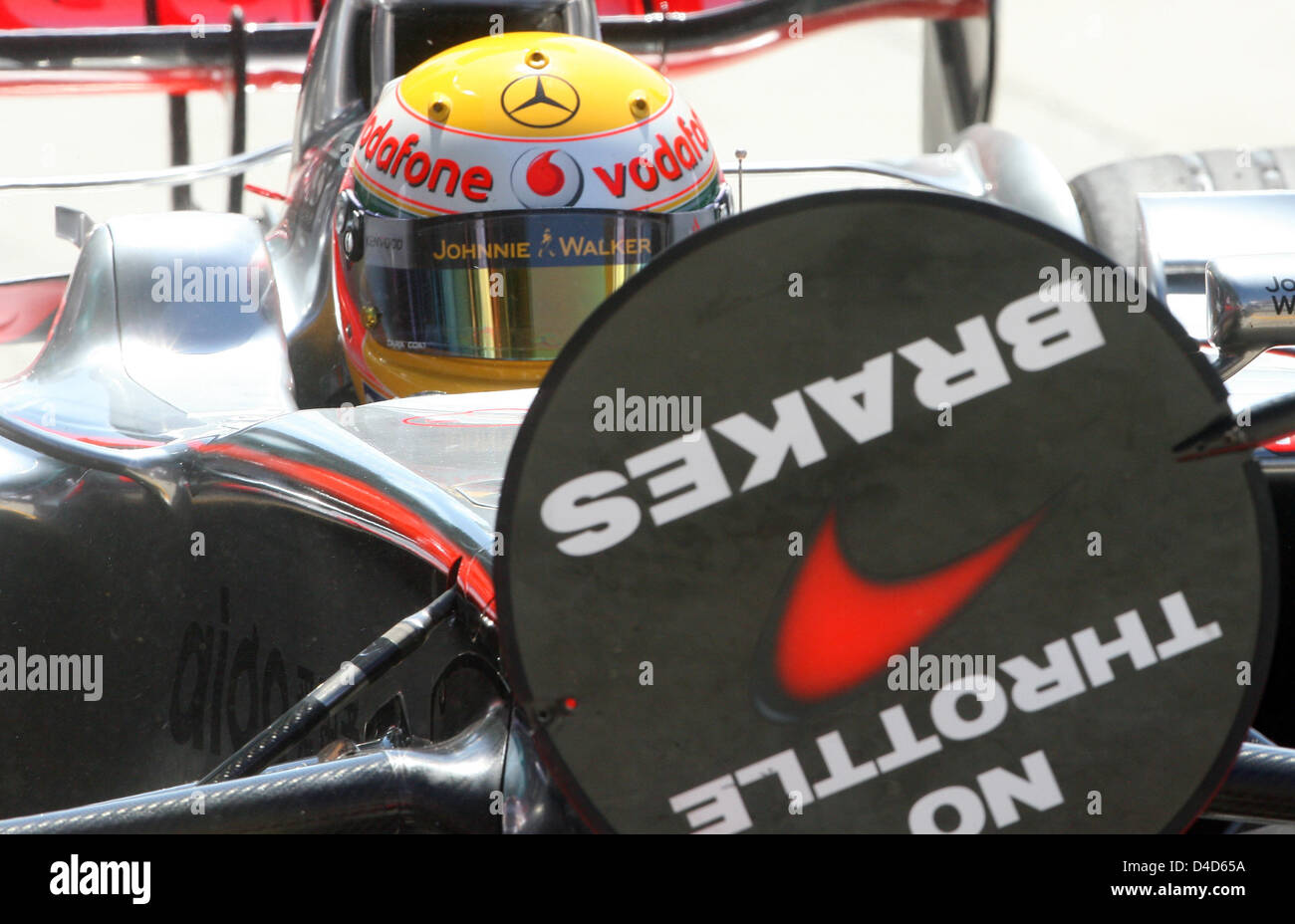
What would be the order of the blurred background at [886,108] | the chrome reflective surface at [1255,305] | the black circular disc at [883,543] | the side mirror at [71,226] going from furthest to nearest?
the blurred background at [886,108] → the side mirror at [71,226] → the chrome reflective surface at [1255,305] → the black circular disc at [883,543]

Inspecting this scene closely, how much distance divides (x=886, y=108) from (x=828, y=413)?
996 centimetres

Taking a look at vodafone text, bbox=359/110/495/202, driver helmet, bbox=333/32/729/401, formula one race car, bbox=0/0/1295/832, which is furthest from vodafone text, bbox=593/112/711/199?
formula one race car, bbox=0/0/1295/832

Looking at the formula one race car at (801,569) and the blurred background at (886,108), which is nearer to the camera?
the formula one race car at (801,569)

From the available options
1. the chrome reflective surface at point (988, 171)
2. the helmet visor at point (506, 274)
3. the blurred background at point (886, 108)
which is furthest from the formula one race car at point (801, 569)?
the blurred background at point (886, 108)

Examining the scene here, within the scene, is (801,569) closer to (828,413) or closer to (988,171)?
(828,413)

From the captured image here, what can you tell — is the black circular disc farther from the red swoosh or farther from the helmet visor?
the helmet visor

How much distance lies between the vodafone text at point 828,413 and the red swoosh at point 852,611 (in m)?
0.05

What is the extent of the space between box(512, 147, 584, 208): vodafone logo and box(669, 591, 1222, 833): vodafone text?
1.43 meters

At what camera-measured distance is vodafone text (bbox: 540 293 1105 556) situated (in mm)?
848

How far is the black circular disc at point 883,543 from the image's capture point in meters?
0.85

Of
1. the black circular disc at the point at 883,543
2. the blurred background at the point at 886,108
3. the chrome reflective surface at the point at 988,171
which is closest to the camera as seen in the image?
the black circular disc at the point at 883,543

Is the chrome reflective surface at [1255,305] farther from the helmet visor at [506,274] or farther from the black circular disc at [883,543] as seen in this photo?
the helmet visor at [506,274]

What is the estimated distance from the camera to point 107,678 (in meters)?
1.79
